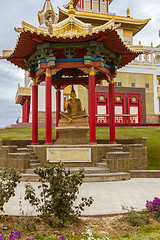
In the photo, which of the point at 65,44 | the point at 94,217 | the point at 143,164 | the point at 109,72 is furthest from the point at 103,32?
the point at 94,217

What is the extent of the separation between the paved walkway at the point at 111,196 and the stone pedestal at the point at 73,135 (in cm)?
365

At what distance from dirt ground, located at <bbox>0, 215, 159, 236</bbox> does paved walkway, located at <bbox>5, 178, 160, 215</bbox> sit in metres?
0.29

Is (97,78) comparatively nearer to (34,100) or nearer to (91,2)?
(34,100)

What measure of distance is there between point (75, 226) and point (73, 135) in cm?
807

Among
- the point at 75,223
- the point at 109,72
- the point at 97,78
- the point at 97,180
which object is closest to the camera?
the point at 75,223

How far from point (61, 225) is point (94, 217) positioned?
102 cm

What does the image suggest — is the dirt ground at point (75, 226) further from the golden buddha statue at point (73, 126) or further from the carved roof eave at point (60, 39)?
the carved roof eave at point (60, 39)

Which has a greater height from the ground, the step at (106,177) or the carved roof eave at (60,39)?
the carved roof eave at (60,39)

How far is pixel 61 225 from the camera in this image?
418cm

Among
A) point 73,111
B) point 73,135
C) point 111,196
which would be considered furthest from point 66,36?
point 111,196

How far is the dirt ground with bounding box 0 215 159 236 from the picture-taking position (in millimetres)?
4070

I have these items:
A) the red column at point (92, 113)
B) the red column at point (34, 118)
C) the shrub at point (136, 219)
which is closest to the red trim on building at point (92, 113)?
the red column at point (92, 113)

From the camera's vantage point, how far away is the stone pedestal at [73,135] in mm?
12109

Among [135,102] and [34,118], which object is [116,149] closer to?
[34,118]
